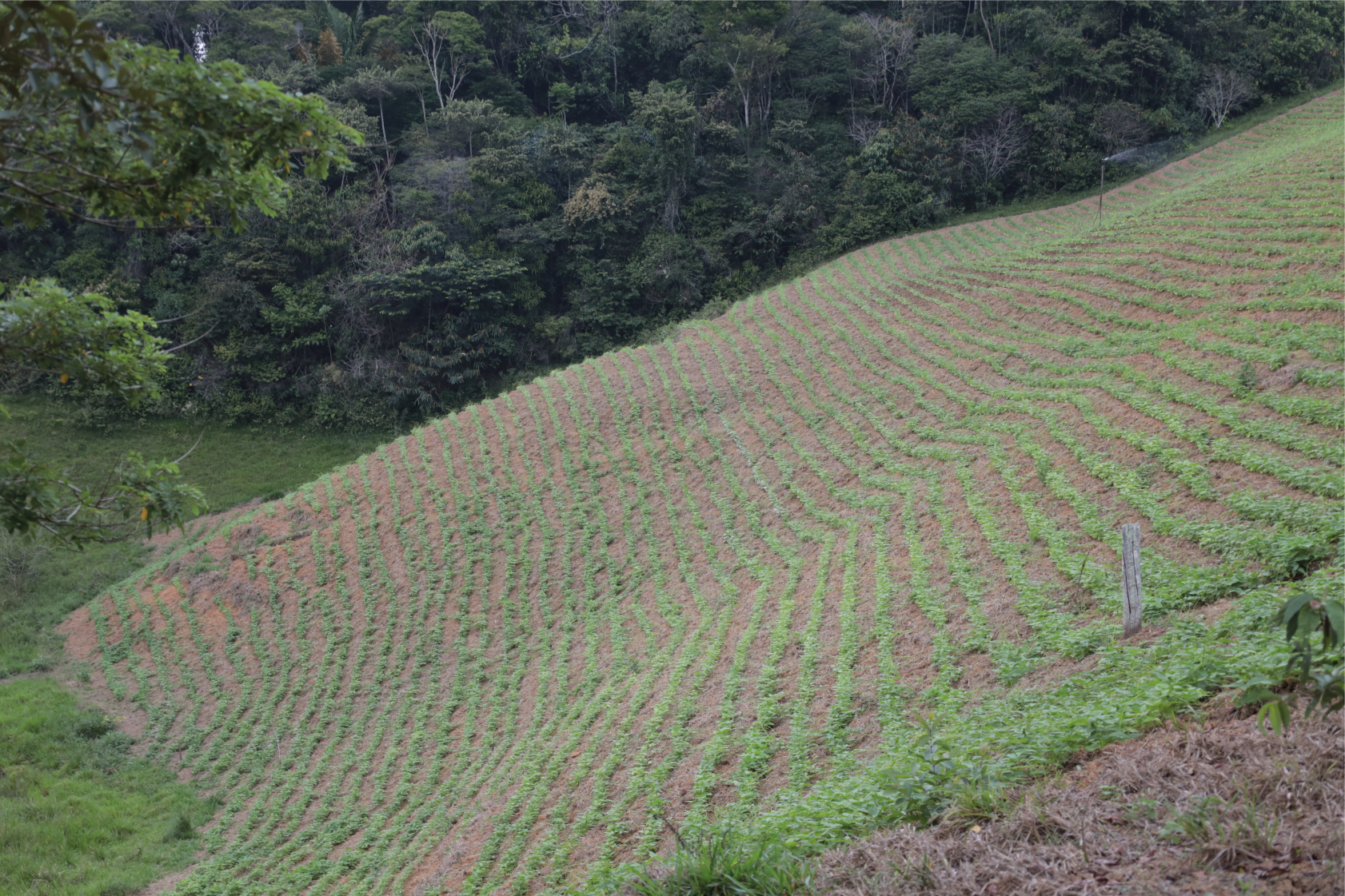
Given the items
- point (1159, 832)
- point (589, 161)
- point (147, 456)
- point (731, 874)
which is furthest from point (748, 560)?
point (589, 161)

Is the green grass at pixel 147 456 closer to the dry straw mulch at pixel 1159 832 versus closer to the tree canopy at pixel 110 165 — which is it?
the tree canopy at pixel 110 165

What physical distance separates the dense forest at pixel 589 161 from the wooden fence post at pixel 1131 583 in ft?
75.7

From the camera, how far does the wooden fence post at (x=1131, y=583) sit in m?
6.16

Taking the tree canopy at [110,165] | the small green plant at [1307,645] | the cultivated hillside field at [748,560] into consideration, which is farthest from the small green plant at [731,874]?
the tree canopy at [110,165]

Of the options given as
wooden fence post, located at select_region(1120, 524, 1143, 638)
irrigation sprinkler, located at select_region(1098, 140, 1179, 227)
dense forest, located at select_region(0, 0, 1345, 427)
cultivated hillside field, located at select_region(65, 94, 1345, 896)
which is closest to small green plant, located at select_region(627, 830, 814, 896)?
cultivated hillside field, located at select_region(65, 94, 1345, 896)

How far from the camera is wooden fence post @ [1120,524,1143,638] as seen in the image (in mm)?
6156

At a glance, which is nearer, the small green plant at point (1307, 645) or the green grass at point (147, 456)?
the small green plant at point (1307, 645)

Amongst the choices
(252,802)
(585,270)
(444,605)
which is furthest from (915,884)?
(585,270)

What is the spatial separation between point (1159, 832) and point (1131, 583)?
9.66 feet

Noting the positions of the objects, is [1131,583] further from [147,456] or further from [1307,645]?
[147,456]

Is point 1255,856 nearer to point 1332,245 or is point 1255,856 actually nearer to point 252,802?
point 252,802

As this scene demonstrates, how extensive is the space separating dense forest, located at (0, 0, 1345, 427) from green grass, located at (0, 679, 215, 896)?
15.3 metres

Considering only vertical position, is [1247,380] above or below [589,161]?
below

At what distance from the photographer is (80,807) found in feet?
34.8
